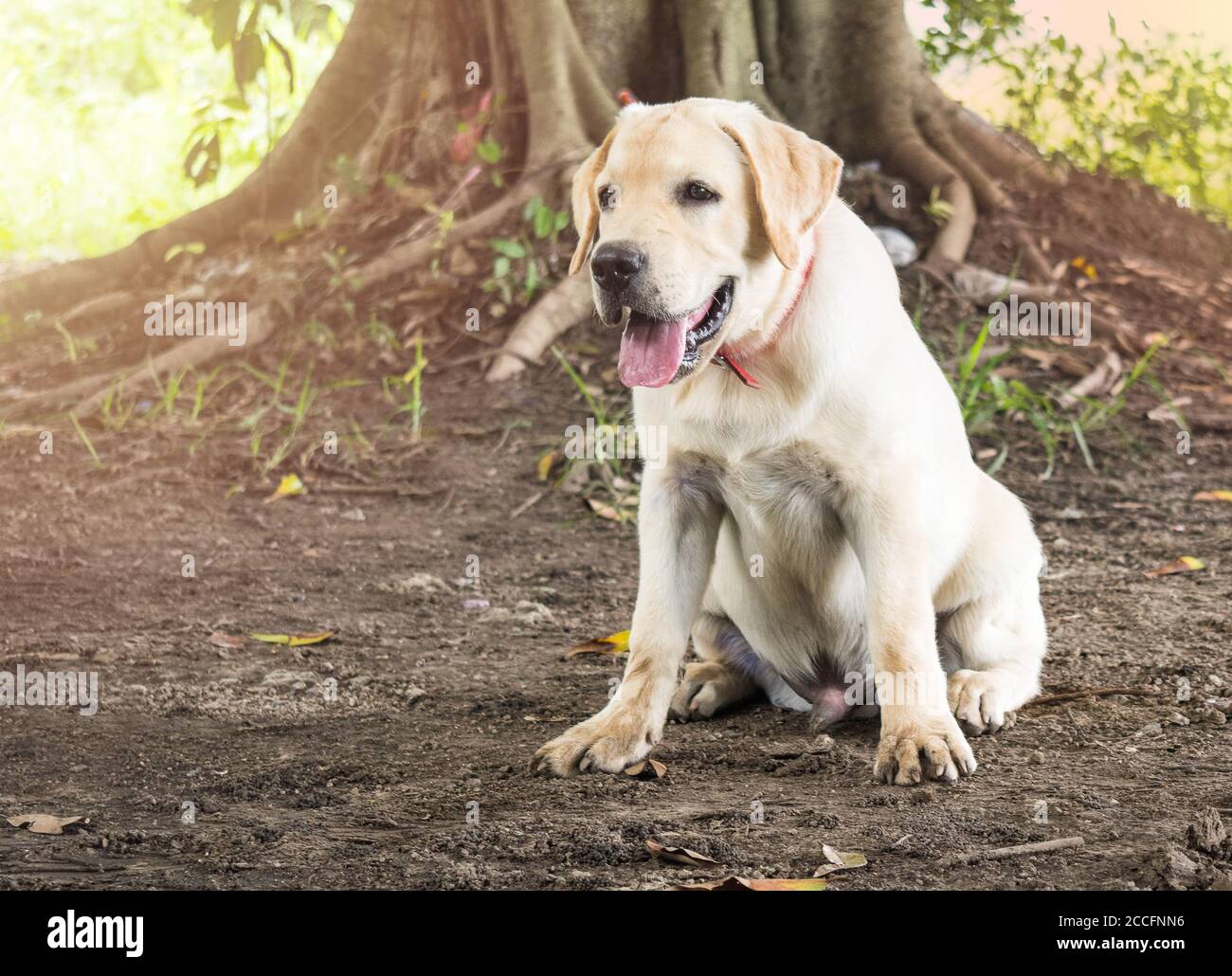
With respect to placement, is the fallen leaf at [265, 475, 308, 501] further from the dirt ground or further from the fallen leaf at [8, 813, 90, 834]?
the fallen leaf at [8, 813, 90, 834]

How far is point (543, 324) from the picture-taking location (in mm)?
6598

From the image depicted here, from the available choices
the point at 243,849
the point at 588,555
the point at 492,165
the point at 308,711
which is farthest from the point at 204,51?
the point at 243,849

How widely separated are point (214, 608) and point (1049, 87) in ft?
20.1

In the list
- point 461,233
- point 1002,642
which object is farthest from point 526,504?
point 1002,642

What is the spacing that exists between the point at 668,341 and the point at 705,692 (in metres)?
1.00

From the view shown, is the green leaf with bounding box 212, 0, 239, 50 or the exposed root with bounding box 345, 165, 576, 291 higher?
the green leaf with bounding box 212, 0, 239, 50

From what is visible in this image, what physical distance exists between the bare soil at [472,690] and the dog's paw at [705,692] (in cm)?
8

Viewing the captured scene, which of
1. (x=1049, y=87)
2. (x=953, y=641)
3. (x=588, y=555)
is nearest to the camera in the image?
(x=953, y=641)

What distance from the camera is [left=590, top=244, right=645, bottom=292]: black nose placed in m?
2.85

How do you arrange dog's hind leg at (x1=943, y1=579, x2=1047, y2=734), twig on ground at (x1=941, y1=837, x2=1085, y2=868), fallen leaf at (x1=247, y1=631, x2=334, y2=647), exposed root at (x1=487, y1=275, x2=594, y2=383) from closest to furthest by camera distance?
twig on ground at (x1=941, y1=837, x2=1085, y2=868)
dog's hind leg at (x1=943, y1=579, x2=1047, y2=734)
fallen leaf at (x1=247, y1=631, x2=334, y2=647)
exposed root at (x1=487, y1=275, x2=594, y2=383)

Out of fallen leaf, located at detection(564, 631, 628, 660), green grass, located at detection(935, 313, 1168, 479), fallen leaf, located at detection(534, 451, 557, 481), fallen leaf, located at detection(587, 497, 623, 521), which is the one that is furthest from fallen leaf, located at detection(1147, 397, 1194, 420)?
fallen leaf, located at detection(564, 631, 628, 660)

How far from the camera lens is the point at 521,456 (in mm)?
6035

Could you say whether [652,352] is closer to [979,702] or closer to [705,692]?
[705,692]

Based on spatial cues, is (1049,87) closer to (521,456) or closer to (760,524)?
(521,456)
